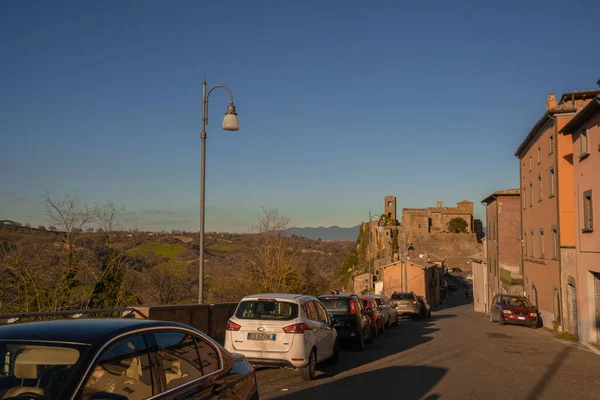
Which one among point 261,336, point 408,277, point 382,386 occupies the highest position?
point 261,336

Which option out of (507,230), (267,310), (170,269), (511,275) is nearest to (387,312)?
(267,310)

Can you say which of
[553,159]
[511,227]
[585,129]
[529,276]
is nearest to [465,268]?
[511,227]

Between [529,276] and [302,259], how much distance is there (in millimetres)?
16195

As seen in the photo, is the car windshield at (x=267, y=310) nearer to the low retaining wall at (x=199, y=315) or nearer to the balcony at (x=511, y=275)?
the low retaining wall at (x=199, y=315)

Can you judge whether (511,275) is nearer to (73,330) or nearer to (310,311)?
(310,311)

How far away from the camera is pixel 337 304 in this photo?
54.9 feet

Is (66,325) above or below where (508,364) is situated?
above

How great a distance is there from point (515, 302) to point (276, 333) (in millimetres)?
24368

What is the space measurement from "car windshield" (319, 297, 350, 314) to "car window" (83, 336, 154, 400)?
12.4 meters

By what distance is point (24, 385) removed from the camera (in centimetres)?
378

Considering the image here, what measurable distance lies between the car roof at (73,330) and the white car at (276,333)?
20.1 ft

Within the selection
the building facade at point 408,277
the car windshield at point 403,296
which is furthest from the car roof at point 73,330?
the building facade at point 408,277

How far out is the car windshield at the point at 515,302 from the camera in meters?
31.0

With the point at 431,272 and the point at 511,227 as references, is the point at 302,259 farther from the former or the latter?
the point at 431,272
